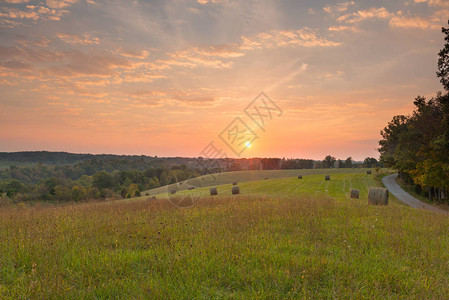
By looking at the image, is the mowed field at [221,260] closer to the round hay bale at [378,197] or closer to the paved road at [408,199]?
the round hay bale at [378,197]

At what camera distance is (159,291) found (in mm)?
4148

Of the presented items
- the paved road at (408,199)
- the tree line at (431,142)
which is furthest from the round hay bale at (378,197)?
the tree line at (431,142)

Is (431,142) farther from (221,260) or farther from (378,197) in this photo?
(221,260)

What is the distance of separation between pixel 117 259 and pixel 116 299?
149 centimetres

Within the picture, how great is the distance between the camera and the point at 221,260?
17.6ft

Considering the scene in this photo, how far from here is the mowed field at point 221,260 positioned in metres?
4.34

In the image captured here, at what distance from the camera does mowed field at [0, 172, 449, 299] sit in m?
4.34

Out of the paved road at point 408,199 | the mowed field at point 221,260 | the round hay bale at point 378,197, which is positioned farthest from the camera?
the paved road at point 408,199

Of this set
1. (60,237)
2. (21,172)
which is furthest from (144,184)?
(60,237)

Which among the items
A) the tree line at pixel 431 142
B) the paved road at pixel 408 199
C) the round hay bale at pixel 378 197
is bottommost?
the paved road at pixel 408 199

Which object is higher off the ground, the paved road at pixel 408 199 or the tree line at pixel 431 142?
the tree line at pixel 431 142

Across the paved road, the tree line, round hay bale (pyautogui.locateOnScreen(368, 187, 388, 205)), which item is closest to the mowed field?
round hay bale (pyautogui.locateOnScreen(368, 187, 388, 205))

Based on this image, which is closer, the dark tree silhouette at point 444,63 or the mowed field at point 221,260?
the mowed field at point 221,260

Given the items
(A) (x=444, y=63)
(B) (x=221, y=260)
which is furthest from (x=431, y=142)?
(B) (x=221, y=260)
